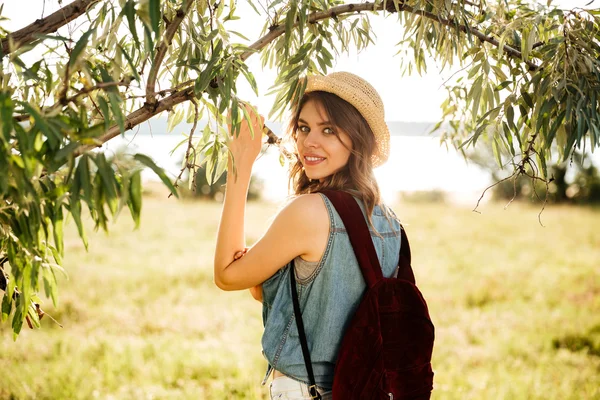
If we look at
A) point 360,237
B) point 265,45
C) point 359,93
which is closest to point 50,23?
point 265,45

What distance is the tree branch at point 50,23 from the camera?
4.48 ft

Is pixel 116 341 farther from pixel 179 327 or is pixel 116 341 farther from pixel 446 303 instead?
pixel 446 303

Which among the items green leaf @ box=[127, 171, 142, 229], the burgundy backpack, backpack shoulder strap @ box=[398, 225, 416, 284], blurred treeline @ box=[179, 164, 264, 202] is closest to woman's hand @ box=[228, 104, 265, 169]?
the burgundy backpack

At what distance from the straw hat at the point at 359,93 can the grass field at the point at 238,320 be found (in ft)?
3.32

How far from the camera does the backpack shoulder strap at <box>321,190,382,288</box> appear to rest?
4.73 ft

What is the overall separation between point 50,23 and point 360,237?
879 mm

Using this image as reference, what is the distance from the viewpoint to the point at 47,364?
3.57 m

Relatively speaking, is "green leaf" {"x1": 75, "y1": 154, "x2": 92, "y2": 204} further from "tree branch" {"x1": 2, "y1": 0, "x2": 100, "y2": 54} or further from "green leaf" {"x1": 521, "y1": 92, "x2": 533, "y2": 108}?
"green leaf" {"x1": 521, "y1": 92, "x2": 533, "y2": 108}

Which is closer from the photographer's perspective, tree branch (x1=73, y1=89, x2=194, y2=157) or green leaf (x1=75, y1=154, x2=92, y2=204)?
green leaf (x1=75, y1=154, x2=92, y2=204)

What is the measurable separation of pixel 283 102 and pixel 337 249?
0.42 metres

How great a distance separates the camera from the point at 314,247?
1.43m

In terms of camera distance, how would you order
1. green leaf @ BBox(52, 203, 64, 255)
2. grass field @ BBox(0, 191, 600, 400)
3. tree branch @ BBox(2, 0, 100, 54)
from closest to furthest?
green leaf @ BBox(52, 203, 64, 255) < tree branch @ BBox(2, 0, 100, 54) < grass field @ BBox(0, 191, 600, 400)

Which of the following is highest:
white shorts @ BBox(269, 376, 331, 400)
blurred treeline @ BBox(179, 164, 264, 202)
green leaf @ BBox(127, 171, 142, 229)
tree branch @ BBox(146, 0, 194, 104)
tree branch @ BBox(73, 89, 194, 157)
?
tree branch @ BBox(146, 0, 194, 104)

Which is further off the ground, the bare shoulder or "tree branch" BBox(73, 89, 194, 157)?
"tree branch" BBox(73, 89, 194, 157)
